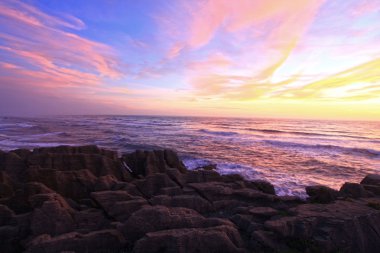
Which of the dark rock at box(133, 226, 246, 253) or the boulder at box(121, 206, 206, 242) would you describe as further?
the boulder at box(121, 206, 206, 242)

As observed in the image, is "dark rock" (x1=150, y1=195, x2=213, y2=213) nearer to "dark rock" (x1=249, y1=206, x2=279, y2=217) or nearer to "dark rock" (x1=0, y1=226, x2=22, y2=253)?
"dark rock" (x1=249, y1=206, x2=279, y2=217)

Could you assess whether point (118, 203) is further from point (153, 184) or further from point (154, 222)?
point (153, 184)

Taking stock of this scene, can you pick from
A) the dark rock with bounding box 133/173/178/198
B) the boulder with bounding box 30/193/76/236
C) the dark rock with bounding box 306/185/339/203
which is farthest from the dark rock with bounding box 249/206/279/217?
the boulder with bounding box 30/193/76/236

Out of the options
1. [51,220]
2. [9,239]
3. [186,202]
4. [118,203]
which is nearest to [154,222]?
[118,203]

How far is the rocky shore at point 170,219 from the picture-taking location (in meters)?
7.00

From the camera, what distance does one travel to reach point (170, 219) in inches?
Result: 303

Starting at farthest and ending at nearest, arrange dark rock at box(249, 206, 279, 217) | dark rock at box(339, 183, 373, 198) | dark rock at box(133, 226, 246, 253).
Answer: dark rock at box(339, 183, 373, 198) < dark rock at box(249, 206, 279, 217) < dark rock at box(133, 226, 246, 253)

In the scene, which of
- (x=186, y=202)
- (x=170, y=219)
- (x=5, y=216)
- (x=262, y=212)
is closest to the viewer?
(x=170, y=219)

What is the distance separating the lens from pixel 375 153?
35.2m

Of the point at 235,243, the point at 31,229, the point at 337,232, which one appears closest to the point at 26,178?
the point at 31,229

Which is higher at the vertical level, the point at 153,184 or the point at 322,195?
the point at 153,184

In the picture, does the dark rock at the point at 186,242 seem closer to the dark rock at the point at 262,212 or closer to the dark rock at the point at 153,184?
the dark rock at the point at 262,212

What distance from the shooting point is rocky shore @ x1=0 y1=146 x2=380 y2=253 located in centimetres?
700

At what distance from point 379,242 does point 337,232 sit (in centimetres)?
126
